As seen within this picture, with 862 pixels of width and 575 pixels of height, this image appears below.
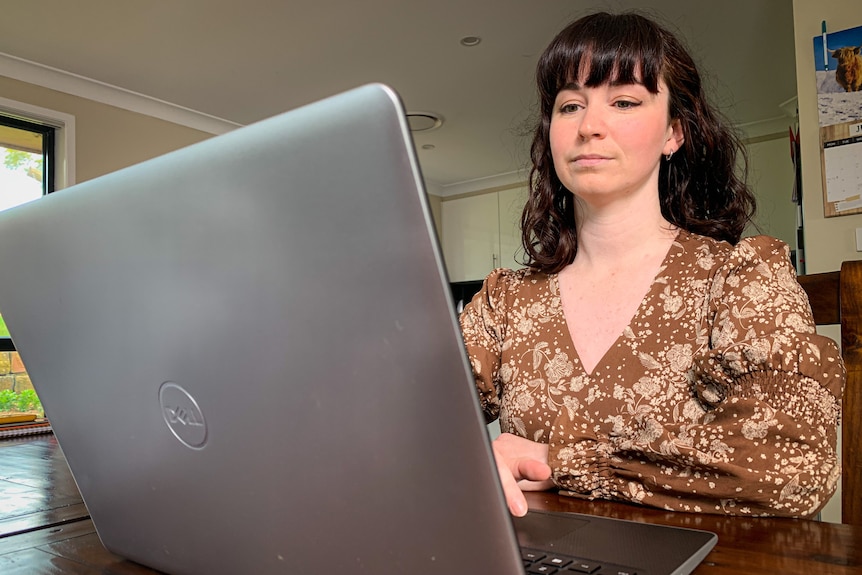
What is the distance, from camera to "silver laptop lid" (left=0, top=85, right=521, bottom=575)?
271mm

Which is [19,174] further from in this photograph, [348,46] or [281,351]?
[281,351]

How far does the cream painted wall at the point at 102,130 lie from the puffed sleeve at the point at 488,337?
3472 millimetres

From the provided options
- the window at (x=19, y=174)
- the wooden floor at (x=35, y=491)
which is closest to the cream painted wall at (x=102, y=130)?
the window at (x=19, y=174)

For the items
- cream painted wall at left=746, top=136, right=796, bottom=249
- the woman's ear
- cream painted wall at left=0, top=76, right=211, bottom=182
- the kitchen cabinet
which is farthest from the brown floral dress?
the kitchen cabinet

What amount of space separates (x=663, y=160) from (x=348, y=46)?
282cm

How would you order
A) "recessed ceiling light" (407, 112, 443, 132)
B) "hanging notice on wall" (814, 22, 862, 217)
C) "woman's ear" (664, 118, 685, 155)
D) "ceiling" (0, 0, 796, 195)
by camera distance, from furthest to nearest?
1. "recessed ceiling light" (407, 112, 443, 132)
2. "ceiling" (0, 0, 796, 195)
3. "hanging notice on wall" (814, 22, 862, 217)
4. "woman's ear" (664, 118, 685, 155)

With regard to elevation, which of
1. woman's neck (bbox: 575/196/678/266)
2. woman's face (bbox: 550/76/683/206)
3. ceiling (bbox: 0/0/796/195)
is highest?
ceiling (bbox: 0/0/796/195)

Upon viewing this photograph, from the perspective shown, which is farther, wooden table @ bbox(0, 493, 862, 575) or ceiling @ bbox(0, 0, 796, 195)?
ceiling @ bbox(0, 0, 796, 195)

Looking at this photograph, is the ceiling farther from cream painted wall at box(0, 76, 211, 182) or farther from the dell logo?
the dell logo

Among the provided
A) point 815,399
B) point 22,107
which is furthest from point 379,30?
point 815,399

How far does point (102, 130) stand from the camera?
3.99 m

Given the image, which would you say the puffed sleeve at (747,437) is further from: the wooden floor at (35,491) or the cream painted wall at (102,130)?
the cream painted wall at (102,130)

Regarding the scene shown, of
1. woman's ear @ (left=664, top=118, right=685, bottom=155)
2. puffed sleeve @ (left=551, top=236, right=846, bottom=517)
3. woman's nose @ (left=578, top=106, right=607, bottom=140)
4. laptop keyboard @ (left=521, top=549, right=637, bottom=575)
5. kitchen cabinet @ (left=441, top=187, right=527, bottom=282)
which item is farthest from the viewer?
kitchen cabinet @ (left=441, top=187, right=527, bottom=282)

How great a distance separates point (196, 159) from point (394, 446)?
163 mm
